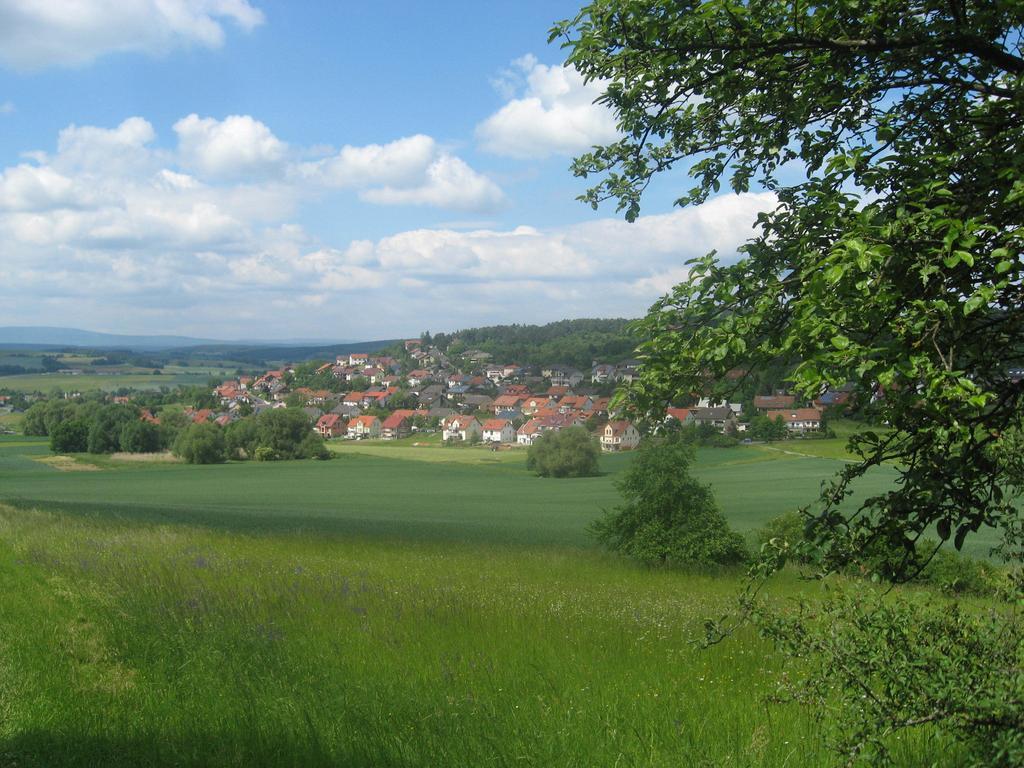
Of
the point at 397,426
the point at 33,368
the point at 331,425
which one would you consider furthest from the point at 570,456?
the point at 33,368

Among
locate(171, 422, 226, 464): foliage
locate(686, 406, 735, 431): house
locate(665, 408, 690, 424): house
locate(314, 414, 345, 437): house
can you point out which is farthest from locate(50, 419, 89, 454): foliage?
locate(665, 408, 690, 424): house

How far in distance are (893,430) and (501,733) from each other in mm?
3524

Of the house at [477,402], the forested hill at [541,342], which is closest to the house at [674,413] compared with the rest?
the forested hill at [541,342]

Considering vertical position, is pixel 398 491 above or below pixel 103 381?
below

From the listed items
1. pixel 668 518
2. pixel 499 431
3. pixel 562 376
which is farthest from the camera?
pixel 562 376

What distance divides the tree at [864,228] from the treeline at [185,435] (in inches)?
2796

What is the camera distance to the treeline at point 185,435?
70438mm

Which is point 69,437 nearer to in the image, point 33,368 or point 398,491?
point 398,491

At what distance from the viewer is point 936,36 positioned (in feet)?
13.4

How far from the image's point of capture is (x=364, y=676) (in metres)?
6.89

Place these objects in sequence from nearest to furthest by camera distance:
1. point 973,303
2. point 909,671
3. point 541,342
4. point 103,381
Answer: point 973,303, point 909,671, point 541,342, point 103,381

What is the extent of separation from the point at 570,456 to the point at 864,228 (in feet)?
189

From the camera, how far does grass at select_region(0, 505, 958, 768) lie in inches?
208

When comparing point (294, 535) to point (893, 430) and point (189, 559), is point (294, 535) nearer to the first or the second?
point (189, 559)
